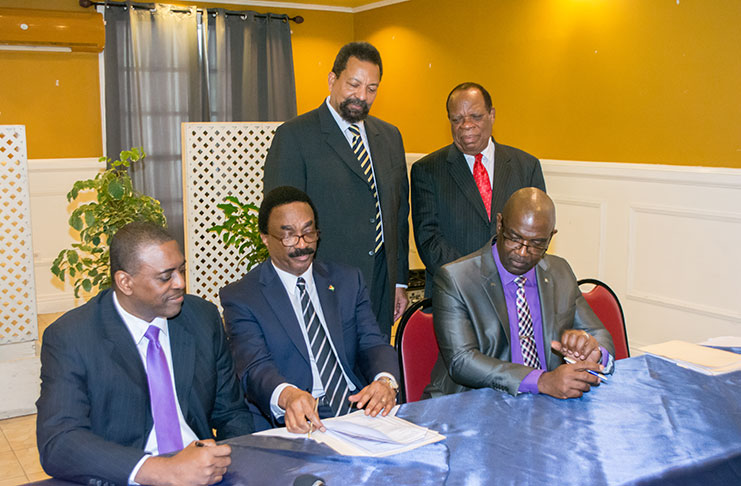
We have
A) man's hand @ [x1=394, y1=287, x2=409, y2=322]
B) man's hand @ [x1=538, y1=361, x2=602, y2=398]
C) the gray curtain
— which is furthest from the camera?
the gray curtain

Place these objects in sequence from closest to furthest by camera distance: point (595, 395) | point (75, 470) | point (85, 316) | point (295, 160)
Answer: point (75, 470) < point (85, 316) < point (595, 395) < point (295, 160)

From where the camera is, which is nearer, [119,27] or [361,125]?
[361,125]

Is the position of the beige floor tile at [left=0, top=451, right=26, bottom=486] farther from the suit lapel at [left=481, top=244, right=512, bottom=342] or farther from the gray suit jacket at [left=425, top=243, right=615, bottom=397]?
the suit lapel at [left=481, top=244, right=512, bottom=342]

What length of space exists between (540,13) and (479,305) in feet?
11.9

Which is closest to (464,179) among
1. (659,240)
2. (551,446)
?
(551,446)

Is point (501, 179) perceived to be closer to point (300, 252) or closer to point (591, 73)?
point (300, 252)

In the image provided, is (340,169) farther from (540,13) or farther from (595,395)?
(540,13)

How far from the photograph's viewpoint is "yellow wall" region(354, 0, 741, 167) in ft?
13.4

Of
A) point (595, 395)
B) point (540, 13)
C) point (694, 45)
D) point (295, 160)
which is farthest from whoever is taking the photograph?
point (540, 13)

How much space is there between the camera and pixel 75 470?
1.52 metres

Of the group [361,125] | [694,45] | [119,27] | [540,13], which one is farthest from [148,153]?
[694,45]

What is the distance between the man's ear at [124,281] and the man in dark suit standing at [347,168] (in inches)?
40.4

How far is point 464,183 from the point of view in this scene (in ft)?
10.1

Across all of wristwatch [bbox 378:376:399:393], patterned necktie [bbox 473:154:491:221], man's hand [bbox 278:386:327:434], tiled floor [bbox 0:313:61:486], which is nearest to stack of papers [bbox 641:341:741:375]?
wristwatch [bbox 378:376:399:393]
